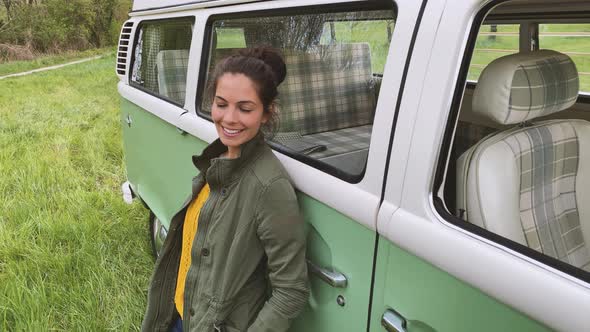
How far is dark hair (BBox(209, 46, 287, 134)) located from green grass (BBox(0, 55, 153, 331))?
5.79 ft

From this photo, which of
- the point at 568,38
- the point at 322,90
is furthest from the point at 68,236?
the point at 568,38

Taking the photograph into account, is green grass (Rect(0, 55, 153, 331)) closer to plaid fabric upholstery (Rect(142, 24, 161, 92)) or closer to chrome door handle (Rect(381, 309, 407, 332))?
plaid fabric upholstery (Rect(142, 24, 161, 92))

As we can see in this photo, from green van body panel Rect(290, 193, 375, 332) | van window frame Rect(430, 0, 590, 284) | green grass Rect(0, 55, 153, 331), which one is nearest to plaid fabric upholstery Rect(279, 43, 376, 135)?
green van body panel Rect(290, 193, 375, 332)

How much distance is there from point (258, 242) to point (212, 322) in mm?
305

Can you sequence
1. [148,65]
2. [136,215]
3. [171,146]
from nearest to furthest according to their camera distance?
[171,146] → [148,65] → [136,215]

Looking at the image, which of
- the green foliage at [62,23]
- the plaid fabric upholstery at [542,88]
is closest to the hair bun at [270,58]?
the plaid fabric upholstery at [542,88]

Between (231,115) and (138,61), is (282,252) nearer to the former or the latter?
(231,115)

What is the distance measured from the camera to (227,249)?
1404 mm

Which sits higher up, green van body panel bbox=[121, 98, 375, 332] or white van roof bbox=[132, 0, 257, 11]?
white van roof bbox=[132, 0, 257, 11]

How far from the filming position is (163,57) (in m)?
2.73

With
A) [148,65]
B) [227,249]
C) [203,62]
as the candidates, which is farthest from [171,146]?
[227,249]

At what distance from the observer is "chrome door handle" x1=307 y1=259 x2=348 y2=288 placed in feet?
4.21

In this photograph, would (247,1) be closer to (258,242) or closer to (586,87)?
(258,242)

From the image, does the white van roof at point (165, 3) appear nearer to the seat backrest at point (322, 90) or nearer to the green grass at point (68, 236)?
the seat backrest at point (322, 90)
